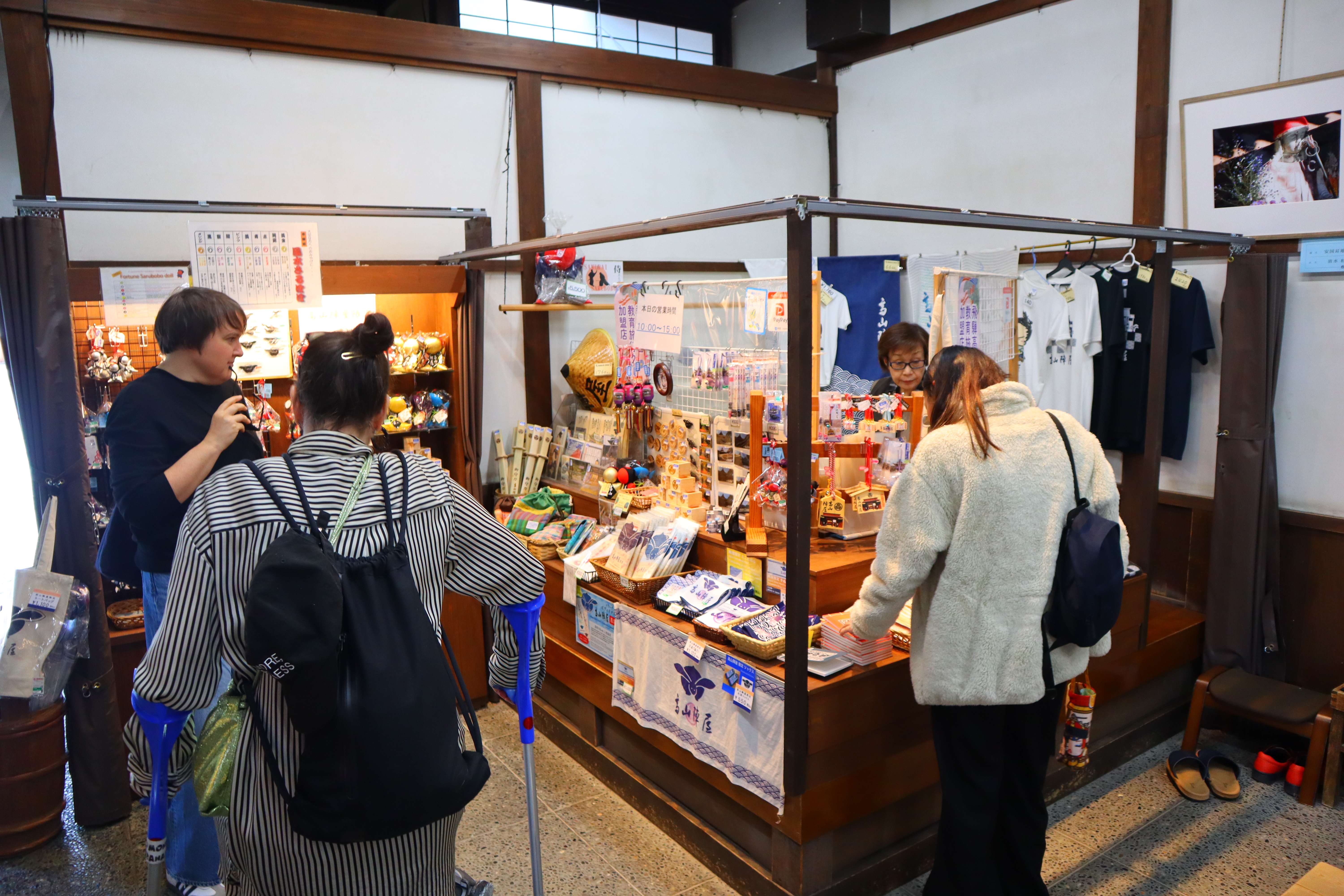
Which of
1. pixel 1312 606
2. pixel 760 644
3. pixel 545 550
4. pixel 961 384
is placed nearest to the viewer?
pixel 961 384

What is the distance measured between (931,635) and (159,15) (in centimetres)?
394

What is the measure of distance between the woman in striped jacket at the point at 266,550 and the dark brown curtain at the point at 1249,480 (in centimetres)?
351

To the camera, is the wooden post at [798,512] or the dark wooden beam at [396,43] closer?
the wooden post at [798,512]

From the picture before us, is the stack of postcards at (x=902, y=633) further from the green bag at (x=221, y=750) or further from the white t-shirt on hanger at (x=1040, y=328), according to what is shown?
the green bag at (x=221, y=750)

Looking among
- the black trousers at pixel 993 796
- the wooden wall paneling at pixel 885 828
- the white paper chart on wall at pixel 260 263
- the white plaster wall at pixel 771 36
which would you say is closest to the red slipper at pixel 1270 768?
the wooden wall paneling at pixel 885 828

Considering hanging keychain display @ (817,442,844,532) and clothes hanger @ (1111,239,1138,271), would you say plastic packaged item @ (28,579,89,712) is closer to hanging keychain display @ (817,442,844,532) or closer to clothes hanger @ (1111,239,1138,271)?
hanging keychain display @ (817,442,844,532)

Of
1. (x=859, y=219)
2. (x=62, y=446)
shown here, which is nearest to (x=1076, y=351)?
(x=859, y=219)

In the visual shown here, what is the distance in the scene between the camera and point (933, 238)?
5.47 meters

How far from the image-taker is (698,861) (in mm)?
3006

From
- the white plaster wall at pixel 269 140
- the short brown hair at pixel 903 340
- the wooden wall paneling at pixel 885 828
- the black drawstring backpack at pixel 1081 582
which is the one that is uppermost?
the white plaster wall at pixel 269 140

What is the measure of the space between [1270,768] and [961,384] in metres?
2.44

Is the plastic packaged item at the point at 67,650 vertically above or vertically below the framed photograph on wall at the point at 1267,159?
below

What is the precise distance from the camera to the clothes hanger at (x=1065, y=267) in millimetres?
4387

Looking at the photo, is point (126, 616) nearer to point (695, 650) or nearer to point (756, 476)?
point (695, 650)
